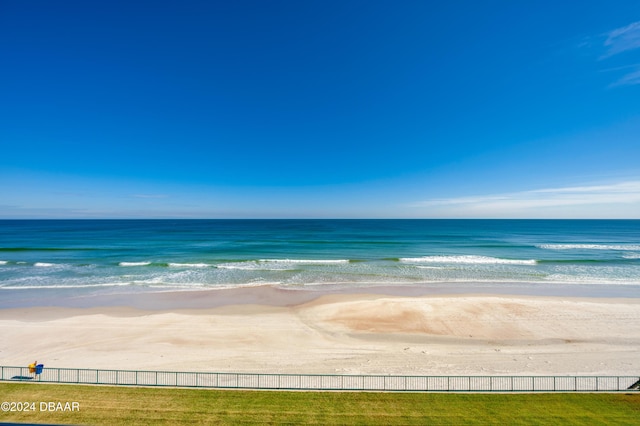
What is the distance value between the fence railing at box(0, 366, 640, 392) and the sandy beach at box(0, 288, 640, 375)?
0.81 metres

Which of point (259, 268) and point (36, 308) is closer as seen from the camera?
point (36, 308)

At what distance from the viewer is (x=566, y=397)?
11.6m

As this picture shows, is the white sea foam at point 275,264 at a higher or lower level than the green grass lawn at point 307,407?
higher

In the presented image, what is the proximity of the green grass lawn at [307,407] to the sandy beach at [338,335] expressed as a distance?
2.80m

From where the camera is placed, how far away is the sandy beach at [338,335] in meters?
15.1

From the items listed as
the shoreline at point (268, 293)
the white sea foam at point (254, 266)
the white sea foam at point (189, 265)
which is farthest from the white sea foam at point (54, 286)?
the white sea foam at point (254, 266)

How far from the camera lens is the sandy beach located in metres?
15.1

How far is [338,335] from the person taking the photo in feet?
61.8

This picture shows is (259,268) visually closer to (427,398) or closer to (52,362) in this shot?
(52,362)

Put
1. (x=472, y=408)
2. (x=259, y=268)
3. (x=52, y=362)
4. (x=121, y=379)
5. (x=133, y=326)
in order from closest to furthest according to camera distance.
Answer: (x=472, y=408)
(x=121, y=379)
(x=52, y=362)
(x=133, y=326)
(x=259, y=268)

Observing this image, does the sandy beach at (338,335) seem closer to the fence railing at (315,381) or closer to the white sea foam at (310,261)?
the fence railing at (315,381)

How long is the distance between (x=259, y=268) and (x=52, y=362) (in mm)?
24119

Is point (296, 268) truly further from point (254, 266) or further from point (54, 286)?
point (54, 286)

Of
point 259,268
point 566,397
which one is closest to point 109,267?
point 259,268
